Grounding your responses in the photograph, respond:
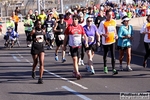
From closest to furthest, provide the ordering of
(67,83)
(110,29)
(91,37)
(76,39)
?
(67,83) < (76,39) < (110,29) < (91,37)

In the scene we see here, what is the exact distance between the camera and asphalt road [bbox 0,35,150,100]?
37.4ft

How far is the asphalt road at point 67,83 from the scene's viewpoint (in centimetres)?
1139

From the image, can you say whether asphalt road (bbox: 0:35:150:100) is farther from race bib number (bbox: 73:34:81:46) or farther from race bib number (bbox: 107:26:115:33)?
race bib number (bbox: 107:26:115:33)

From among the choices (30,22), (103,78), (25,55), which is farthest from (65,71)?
(30,22)

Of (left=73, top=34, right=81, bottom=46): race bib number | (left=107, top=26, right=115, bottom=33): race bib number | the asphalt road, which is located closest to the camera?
the asphalt road

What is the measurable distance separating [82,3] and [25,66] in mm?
31333

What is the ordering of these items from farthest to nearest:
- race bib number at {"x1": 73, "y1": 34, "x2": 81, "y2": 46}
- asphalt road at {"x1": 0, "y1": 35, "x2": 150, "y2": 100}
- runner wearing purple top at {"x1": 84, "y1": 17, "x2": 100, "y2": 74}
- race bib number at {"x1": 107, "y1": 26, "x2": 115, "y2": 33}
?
1. runner wearing purple top at {"x1": 84, "y1": 17, "x2": 100, "y2": 74}
2. race bib number at {"x1": 107, "y1": 26, "x2": 115, "y2": 33}
3. race bib number at {"x1": 73, "y1": 34, "x2": 81, "y2": 46}
4. asphalt road at {"x1": 0, "y1": 35, "x2": 150, "y2": 100}

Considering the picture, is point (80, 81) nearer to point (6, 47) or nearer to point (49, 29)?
point (49, 29)

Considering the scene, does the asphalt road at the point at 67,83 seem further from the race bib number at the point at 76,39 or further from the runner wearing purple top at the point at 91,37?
the race bib number at the point at 76,39

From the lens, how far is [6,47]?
25.8m

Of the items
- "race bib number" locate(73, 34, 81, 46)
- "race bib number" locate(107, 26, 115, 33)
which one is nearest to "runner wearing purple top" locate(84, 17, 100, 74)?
"race bib number" locate(107, 26, 115, 33)

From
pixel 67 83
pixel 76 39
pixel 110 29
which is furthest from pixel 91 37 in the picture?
pixel 67 83

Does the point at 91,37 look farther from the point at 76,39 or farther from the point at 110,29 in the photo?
the point at 76,39

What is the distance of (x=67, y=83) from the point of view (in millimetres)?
13125
